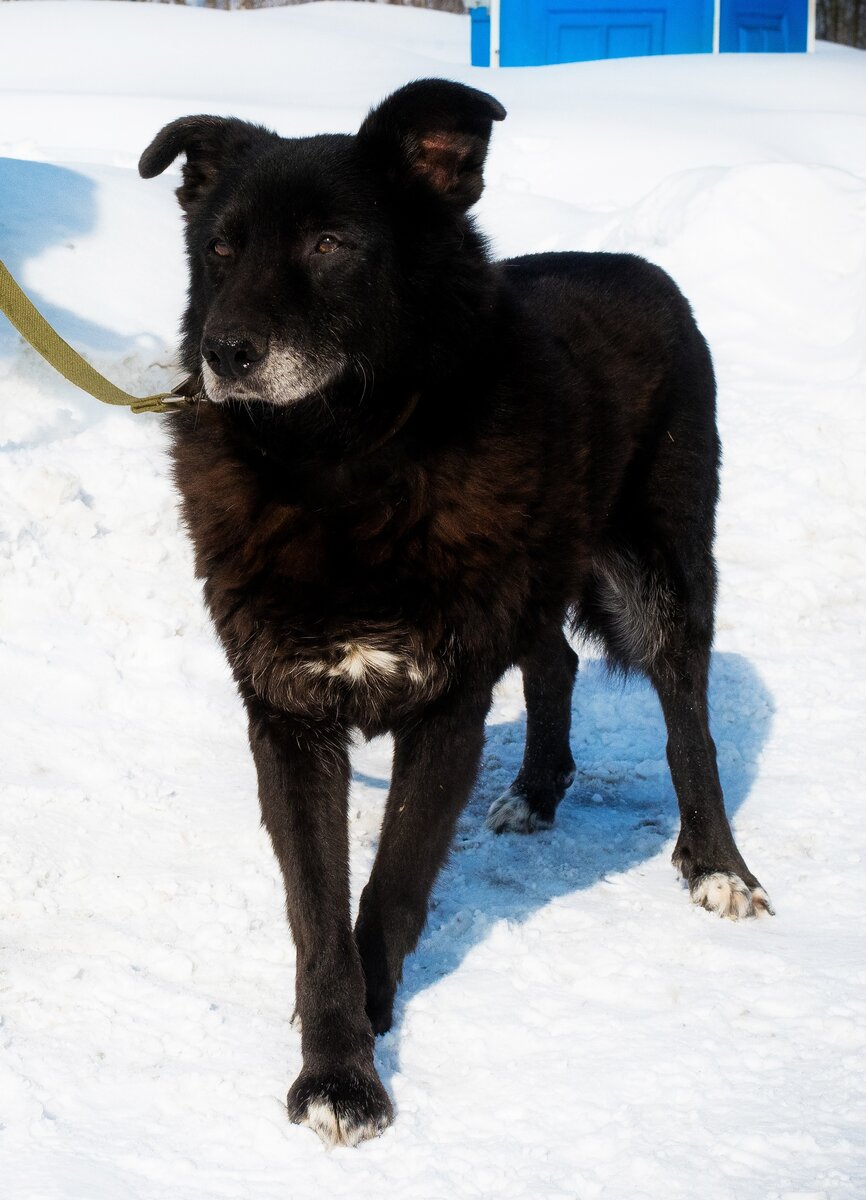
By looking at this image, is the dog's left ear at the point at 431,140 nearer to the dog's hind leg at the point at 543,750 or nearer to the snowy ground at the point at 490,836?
the dog's hind leg at the point at 543,750

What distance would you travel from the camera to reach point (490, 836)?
13.1ft

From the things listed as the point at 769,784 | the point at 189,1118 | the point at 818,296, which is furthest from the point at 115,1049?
the point at 818,296

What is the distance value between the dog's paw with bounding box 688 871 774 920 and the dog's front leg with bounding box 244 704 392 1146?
110cm

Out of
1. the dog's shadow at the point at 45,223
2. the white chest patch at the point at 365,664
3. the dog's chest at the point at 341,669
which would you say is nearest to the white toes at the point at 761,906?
the dog's chest at the point at 341,669

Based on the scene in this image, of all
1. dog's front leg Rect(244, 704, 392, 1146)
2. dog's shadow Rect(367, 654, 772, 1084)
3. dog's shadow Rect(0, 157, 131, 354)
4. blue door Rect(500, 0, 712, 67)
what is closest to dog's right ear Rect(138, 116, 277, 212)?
dog's front leg Rect(244, 704, 392, 1146)

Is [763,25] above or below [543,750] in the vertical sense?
below

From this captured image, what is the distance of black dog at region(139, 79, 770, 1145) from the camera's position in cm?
268

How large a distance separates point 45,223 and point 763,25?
10286 millimetres

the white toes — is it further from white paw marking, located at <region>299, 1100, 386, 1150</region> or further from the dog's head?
the dog's head

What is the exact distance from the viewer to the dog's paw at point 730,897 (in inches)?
134

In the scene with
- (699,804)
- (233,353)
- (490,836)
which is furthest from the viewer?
(490,836)

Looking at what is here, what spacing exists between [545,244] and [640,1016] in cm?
580

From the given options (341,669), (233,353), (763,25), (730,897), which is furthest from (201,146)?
(763,25)

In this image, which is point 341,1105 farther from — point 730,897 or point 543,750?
point 543,750
